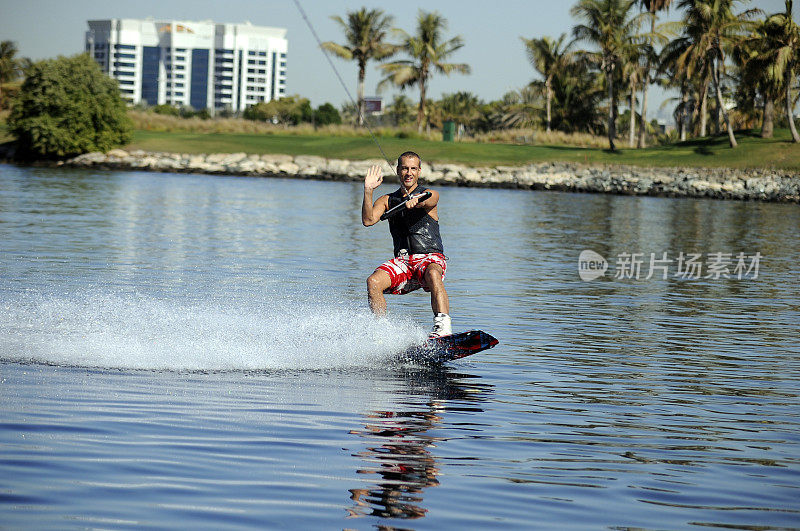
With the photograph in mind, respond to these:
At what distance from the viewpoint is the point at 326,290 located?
46.0 ft

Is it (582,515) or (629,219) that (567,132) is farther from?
(582,515)

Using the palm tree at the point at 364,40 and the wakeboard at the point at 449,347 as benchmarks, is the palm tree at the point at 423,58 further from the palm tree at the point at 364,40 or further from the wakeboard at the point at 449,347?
the wakeboard at the point at 449,347

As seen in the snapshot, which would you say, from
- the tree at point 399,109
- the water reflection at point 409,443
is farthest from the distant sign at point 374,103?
the water reflection at point 409,443

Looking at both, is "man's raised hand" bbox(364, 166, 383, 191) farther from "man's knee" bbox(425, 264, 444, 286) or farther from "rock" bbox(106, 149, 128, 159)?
"rock" bbox(106, 149, 128, 159)

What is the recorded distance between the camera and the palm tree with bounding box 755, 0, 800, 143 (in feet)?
170

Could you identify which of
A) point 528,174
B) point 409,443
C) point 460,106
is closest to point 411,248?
point 409,443

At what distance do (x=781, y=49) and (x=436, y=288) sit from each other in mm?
48356

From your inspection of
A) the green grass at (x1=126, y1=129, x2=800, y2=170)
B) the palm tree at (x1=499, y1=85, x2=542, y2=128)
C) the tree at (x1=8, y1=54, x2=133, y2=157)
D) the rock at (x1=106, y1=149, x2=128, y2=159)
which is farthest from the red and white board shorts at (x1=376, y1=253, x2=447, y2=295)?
the palm tree at (x1=499, y1=85, x2=542, y2=128)

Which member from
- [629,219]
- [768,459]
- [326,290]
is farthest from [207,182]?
[768,459]

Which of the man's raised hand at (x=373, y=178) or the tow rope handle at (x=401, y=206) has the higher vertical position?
the man's raised hand at (x=373, y=178)

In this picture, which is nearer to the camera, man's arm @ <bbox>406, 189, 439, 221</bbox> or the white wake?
man's arm @ <bbox>406, 189, 439, 221</bbox>

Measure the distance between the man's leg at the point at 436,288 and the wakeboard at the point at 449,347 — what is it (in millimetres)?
237

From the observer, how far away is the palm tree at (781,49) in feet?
170

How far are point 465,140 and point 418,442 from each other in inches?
2552
